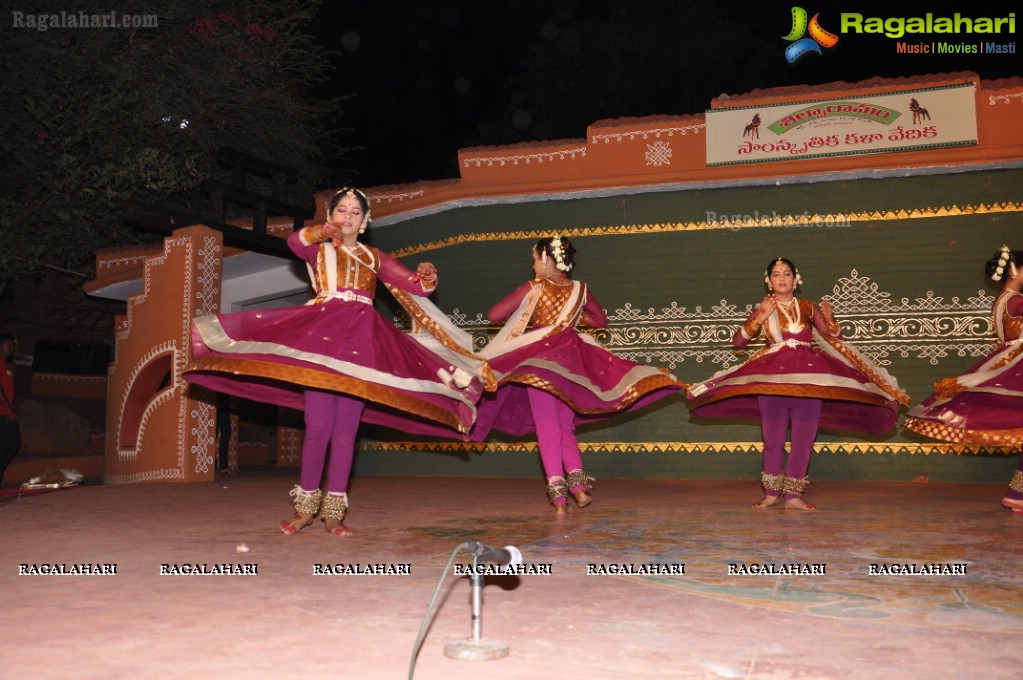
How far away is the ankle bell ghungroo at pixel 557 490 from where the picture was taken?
6.21 metres

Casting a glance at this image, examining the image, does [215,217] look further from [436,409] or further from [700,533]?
[700,533]

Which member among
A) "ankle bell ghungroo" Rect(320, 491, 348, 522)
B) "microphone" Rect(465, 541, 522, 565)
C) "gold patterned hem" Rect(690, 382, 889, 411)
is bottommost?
"ankle bell ghungroo" Rect(320, 491, 348, 522)

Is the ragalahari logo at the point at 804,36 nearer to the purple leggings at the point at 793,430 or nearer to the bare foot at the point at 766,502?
the purple leggings at the point at 793,430

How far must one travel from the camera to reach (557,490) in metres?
6.22

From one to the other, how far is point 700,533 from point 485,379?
5.31 ft

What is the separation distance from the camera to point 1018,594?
3322 mm

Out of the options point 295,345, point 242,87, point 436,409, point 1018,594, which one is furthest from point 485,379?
point 242,87

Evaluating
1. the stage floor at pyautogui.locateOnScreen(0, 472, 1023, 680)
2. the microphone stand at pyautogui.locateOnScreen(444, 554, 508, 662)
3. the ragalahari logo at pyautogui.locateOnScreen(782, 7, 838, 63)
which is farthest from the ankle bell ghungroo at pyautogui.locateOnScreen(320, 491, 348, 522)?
the ragalahari logo at pyautogui.locateOnScreen(782, 7, 838, 63)

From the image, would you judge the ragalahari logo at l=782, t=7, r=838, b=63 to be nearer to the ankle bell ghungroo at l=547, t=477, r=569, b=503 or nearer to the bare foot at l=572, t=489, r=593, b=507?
the bare foot at l=572, t=489, r=593, b=507

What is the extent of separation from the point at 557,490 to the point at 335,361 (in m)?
1.98

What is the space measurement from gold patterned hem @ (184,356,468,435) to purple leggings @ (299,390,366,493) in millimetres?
153

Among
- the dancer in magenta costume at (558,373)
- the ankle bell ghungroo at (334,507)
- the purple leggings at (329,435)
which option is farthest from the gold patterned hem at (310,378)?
the dancer in magenta costume at (558,373)

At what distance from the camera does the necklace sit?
21.8 feet

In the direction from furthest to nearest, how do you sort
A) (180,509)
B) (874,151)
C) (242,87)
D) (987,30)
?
(987,30), (242,87), (874,151), (180,509)
